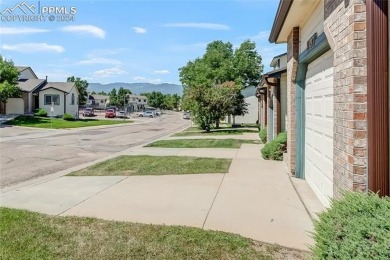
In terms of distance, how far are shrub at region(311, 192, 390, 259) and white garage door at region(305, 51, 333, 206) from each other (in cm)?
296

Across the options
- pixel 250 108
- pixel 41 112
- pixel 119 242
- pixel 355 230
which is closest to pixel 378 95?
pixel 355 230

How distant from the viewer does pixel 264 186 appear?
25.9ft

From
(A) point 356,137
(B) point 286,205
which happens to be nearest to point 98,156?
(B) point 286,205

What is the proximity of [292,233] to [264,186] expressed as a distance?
9.81 feet

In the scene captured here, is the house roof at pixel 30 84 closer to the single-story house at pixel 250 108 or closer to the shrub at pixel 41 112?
the shrub at pixel 41 112

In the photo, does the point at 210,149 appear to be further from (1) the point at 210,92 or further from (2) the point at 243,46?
(2) the point at 243,46

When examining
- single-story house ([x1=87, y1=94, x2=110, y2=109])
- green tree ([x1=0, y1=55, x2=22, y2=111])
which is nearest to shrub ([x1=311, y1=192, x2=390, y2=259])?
green tree ([x1=0, y1=55, x2=22, y2=111])

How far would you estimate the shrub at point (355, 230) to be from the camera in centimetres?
227

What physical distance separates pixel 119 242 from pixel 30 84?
160ft

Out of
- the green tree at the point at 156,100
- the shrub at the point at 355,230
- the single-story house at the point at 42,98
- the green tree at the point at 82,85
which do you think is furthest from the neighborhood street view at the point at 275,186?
the green tree at the point at 156,100

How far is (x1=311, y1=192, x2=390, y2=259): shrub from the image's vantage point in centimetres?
227

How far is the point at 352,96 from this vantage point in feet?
11.6

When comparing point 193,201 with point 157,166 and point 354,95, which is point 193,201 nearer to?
point 354,95

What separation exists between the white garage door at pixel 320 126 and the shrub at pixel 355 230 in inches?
116
